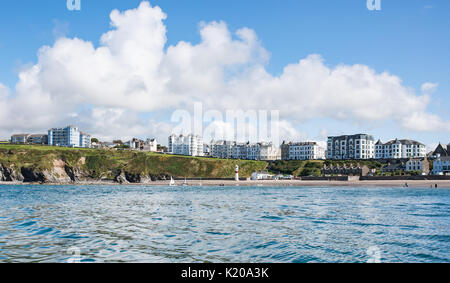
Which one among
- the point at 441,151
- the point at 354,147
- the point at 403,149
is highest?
the point at 354,147

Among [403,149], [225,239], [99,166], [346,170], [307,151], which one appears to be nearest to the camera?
[225,239]

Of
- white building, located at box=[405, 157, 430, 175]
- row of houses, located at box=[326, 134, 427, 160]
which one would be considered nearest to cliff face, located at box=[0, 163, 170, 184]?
row of houses, located at box=[326, 134, 427, 160]

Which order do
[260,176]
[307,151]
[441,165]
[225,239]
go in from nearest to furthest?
[225,239] < [441,165] < [260,176] < [307,151]

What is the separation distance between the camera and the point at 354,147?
173625mm

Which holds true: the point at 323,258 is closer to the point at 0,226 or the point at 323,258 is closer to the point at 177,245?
the point at 177,245

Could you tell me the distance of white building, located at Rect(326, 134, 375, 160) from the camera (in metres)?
172

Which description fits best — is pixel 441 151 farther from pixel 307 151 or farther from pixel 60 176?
pixel 60 176

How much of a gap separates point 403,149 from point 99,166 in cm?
13616

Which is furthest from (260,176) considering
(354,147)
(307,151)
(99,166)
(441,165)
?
(99,166)

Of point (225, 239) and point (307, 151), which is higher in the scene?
point (307, 151)

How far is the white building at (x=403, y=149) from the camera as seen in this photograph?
16250cm
